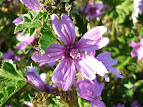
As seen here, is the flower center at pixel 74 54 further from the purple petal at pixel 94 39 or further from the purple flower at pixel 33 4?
the purple flower at pixel 33 4

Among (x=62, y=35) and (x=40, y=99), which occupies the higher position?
(x=62, y=35)

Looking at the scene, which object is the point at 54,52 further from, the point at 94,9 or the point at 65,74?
the point at 94,9

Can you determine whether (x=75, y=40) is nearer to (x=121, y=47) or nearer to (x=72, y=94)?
(x=72, y=94)

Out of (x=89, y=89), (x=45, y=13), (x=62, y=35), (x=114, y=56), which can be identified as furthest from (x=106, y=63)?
(x=114, y=56)

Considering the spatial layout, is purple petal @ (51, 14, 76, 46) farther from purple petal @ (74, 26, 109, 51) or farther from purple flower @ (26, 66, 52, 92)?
purple flower @ (26, 66, 52, 92)

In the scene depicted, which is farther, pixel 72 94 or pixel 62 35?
pixel 72 94

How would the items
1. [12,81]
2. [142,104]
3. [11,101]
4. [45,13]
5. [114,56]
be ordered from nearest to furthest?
1. [45,13]
2. [12,81]
3. [11,101]
4. [142,104]
5. [114,56]

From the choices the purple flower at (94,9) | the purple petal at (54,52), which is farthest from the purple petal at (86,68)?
the purple flower at (94,9)
